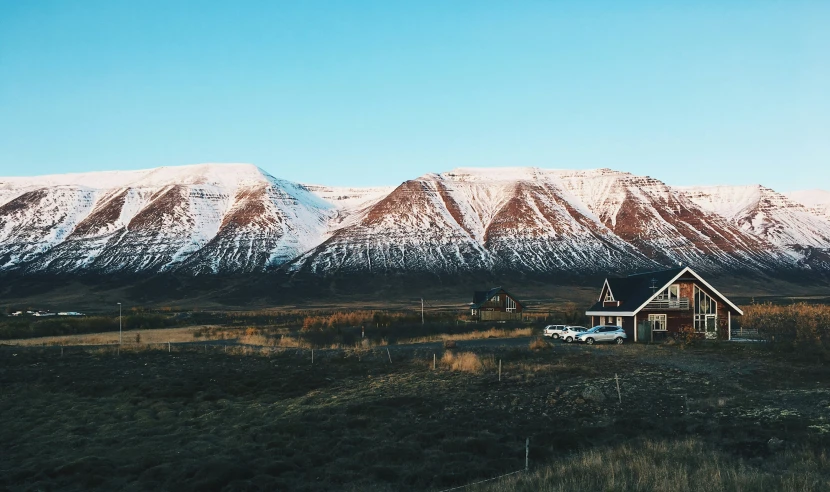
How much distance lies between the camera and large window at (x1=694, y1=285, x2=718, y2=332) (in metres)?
50.2

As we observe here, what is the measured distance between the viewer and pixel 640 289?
174 ft

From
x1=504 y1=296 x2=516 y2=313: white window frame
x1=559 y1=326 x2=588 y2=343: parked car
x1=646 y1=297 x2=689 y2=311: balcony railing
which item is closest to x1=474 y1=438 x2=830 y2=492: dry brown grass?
x1=559 y1=326 x2=588 y2=343: parked car

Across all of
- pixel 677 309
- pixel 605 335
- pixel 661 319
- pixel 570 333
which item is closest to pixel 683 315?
pixel 677 309

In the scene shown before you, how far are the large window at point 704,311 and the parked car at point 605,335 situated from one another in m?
6.07

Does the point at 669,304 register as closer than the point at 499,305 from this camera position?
Yes

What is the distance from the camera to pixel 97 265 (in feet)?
646

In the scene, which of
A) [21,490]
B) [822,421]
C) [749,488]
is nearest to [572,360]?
[822,421]

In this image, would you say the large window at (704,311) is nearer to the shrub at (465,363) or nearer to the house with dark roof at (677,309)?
the house with dark roof at (677,309)

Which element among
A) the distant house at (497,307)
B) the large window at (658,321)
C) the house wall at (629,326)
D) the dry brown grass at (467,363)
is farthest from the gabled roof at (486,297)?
the dry brown grass at (467,363)

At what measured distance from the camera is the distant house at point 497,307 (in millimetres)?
88500

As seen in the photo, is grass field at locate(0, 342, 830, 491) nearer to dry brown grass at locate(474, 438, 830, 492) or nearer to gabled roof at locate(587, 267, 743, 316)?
dry brown grass at locate(474, 438, 830, 492)

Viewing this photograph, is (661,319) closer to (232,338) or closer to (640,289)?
(640,289)

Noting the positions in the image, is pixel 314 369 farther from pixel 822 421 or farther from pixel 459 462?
pixel 822 421

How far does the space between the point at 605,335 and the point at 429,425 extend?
30.1 metres
